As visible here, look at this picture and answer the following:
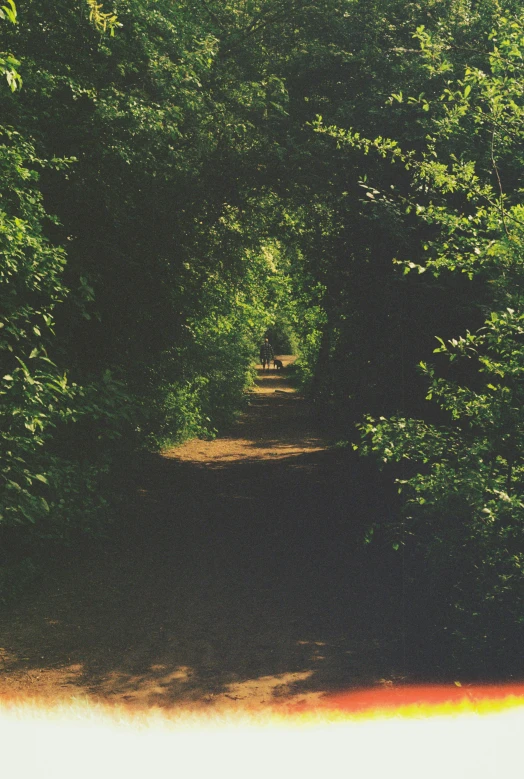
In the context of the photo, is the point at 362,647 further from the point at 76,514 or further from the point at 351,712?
the point at 76,514

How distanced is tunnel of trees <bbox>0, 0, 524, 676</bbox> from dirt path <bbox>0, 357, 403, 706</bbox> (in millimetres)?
703

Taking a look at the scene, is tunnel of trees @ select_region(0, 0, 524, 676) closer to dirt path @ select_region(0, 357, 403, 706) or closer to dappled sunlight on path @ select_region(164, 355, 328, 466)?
dirt path @ select_region(0, 357, 403, 706)

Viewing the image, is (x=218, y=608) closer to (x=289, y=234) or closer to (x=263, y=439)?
(x=289, y=234)

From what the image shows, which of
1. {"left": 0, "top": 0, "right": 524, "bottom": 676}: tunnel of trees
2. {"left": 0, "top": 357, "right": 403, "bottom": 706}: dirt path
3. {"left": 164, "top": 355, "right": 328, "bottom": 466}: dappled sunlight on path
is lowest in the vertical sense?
{"left": 0, "top": 357, "right": 403, "bottom": 706}: dirt path

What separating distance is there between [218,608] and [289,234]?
7.73 meters

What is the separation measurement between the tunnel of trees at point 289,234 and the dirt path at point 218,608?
0.70 meters

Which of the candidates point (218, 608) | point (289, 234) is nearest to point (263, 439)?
point (289, 234)

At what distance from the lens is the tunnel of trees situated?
20.3ft

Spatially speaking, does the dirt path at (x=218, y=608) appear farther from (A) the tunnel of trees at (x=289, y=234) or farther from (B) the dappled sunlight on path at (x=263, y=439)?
(B) the dappled sunlight on path at (x=263, y=439)

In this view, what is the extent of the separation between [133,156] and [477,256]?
5074 millimetres

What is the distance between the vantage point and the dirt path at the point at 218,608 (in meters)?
6.57

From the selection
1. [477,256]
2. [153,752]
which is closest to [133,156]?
[477,256]

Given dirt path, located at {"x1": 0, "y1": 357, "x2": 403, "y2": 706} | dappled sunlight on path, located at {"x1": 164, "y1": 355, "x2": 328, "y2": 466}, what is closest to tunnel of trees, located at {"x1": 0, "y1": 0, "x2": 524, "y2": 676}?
dirt path, located at {"x1": 0, "y1": 357, "x2": 403, "y2": 706}

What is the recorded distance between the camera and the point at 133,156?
948cm
